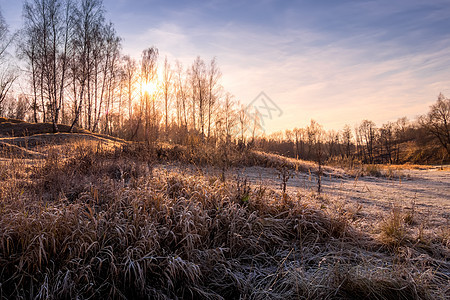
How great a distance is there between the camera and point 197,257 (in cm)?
260

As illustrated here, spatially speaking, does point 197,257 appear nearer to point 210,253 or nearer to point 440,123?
point 210,253

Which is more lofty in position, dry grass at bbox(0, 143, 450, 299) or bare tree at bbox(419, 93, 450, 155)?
bare tree at bbox(419, 93, 450, 155)

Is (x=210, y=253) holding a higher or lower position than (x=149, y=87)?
lower

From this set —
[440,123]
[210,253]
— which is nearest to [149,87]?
[210,253]

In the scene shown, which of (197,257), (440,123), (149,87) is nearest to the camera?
(197,257)

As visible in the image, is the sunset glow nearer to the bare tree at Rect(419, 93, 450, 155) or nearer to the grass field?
the grass field

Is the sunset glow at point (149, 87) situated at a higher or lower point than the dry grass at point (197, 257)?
higher

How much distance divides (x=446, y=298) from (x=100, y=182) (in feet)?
16.0

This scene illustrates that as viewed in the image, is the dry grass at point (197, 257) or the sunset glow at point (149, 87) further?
the sunset glow at point (149, 87)

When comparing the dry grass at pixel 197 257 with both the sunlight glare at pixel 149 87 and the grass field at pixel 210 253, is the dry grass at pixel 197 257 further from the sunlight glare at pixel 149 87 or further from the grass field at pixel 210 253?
the sunlight glare at pixel 149 87

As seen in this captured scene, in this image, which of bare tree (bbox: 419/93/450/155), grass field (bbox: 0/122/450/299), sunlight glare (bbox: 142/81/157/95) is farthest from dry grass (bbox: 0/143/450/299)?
bare tree (bbox: 419/93/450/155)

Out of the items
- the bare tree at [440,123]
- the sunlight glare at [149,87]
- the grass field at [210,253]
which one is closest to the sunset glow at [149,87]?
the sunlight glare at [149,87]

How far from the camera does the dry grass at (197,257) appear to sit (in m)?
2.20

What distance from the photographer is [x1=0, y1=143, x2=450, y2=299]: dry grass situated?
2.20m
